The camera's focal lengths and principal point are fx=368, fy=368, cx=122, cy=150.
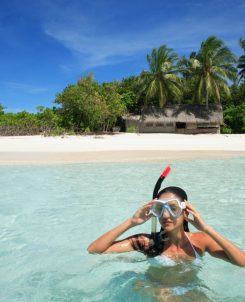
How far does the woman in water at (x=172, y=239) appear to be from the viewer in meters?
2.70

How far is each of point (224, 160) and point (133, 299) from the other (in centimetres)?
1175

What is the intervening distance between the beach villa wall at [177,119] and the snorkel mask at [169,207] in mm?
29066

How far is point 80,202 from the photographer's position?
746cm

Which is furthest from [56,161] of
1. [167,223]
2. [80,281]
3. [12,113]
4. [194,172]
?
[12,113]

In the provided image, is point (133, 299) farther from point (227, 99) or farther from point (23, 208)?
point (227, 99)

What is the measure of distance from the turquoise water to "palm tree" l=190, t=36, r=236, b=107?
848 inches

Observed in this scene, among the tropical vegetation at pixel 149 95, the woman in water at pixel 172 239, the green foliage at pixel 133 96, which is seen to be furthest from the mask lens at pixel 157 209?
the green foliage at pixel 133 96

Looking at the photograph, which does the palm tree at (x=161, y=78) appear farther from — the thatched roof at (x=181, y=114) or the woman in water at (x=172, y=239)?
the woman in water at (x=172, y=239)

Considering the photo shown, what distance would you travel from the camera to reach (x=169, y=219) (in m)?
2.77

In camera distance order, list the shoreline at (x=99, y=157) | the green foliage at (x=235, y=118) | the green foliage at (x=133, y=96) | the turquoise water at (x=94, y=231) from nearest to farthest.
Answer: the turquoise water at (x=94, y=231) → the shoreline at (x=99, y=157) → the green foliage at (x=235, y=118) → the green foliage at (x=133, y=96)

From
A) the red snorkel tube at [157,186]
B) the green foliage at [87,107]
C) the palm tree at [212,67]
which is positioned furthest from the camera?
the palm tree at [212,67]

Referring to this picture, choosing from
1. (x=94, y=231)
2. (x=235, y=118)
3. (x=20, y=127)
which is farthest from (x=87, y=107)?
(x=94, y=231)

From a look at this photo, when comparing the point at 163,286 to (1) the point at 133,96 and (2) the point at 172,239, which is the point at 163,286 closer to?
(2) the point at 172,239

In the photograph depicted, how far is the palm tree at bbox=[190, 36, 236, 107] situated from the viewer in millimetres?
31995
